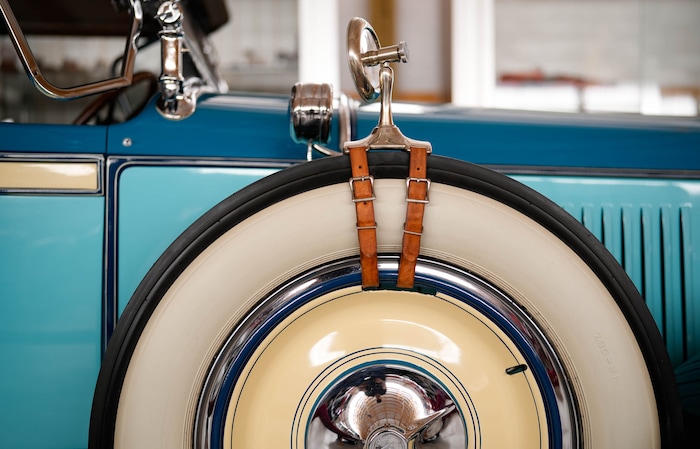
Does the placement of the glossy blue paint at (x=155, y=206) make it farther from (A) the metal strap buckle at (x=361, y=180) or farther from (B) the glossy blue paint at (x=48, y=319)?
(A) the metal strap buckle at (x=361, y=180)

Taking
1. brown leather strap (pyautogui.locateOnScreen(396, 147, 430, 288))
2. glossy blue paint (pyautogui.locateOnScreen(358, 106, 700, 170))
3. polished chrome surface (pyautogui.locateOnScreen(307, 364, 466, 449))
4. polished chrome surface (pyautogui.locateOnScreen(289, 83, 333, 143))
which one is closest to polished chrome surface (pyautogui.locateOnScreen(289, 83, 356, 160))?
polished chrome surface (pyautogui.locateOnScreen(289, 83, 333, 143))

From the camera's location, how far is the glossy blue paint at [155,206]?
0.90m

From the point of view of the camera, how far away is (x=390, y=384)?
26.7 inches

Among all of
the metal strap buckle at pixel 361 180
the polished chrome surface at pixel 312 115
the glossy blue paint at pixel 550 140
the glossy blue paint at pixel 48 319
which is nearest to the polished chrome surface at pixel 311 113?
the polished chrome surface at pixel 312 115

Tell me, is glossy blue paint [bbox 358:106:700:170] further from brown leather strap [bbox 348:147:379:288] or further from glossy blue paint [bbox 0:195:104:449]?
glossy blue paint [bbox 0:195:104:449]

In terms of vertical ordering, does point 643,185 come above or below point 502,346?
above

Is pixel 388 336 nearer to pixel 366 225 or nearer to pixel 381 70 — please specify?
pixel 366 225

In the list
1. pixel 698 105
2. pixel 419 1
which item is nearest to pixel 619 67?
pixel 698 105

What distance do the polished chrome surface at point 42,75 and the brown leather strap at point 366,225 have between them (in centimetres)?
48

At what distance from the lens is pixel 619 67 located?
3.63 metres

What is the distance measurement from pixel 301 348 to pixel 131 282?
1.15 ft

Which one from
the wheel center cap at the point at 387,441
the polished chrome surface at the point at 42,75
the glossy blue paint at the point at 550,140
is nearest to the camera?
the wheel center cap at the point at 387,441

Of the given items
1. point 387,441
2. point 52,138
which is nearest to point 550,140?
point 387,441

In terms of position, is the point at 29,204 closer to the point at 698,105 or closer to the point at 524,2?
the point at 524,2
